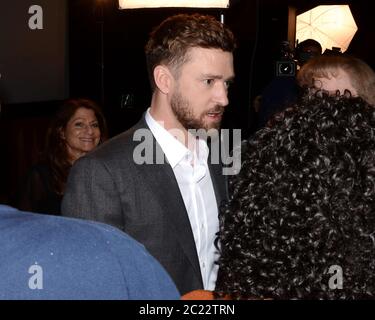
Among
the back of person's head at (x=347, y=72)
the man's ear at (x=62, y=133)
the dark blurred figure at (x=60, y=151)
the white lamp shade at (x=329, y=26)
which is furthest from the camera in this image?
the white lamp shade at (x=329, y=26)

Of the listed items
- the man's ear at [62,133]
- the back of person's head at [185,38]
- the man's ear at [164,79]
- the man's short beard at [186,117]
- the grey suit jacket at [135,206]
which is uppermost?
the back of person's head at [185,38]

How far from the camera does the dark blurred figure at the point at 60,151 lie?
9.89 feet

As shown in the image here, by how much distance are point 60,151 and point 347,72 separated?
156 cm

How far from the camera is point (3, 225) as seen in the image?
0.75 metres

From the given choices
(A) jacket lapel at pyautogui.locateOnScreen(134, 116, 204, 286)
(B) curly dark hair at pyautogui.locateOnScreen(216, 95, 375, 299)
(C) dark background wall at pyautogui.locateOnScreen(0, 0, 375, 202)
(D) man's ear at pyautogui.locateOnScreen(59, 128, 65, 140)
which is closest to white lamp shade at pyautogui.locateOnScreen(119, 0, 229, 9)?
(C) dark background wall at pyautogui.locateOnScreen(0, 0, 375, 202)

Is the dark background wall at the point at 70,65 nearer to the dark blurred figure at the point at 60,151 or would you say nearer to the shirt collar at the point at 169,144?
the dark blurred figure at the point at 60,151

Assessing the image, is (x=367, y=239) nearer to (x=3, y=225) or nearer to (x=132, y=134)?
(x=3, y=225)

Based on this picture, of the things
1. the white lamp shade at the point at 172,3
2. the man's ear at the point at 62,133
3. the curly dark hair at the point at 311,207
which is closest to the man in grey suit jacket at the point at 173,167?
the curly dark hair at the point at 311,207

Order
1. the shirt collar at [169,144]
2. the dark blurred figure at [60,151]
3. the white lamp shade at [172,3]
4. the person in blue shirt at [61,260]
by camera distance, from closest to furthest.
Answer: the person in blue shirt at [61,260], the shirt collar at [169,144], the dark blurred figure at [60,151], the white lamp shade at [172,3]

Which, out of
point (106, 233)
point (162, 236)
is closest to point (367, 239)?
point (106, 233)

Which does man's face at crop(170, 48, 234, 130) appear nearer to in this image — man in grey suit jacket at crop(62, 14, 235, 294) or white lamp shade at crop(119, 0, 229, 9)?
man in grey suit jacket at crop(62, 14, 235, 294)

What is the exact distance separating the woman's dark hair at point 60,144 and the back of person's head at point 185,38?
47.2 inches

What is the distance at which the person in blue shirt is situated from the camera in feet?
2.41
